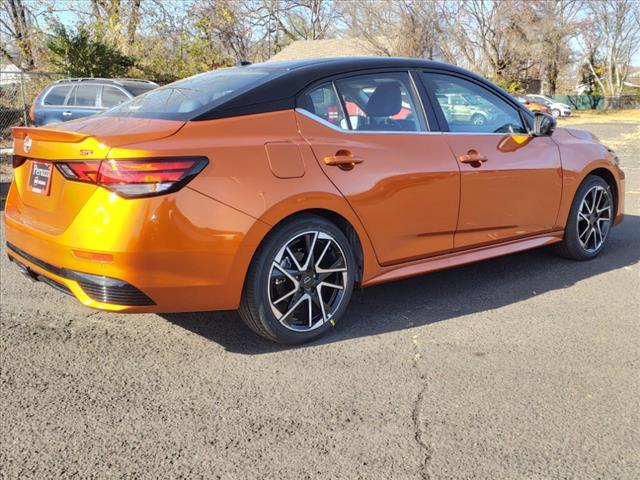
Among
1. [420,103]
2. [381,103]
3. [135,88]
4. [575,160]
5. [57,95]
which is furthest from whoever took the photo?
[57,95]

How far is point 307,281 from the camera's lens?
11.8 ft

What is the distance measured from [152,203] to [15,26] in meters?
28.9

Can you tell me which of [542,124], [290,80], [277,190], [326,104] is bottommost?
[277,190]

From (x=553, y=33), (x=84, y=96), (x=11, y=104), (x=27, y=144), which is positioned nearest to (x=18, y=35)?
(x=11, y=104)

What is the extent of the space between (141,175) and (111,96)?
11.4 m

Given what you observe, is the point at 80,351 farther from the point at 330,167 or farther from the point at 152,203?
the point at 330,167

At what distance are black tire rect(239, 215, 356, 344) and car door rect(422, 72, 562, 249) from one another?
101 centimetres

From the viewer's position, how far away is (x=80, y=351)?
350 centimetres

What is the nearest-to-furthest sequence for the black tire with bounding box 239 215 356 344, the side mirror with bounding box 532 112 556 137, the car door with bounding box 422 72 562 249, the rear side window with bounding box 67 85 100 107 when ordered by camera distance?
the black tire with bounding box 239 215 356 344 < the car door with bounding box 422 72 562 249 < the side mirror with bounding box 532 112 556 137 < the rear side window with bounding box 67 85 100 107

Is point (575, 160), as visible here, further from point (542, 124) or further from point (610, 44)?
point (610, 44)

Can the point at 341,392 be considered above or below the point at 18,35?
below

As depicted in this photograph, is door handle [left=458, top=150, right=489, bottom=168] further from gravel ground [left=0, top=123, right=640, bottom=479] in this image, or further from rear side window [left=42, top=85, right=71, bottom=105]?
rear side window [left=42, top=85, right=71, bottom=105]

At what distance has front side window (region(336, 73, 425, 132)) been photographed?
3.83 meters

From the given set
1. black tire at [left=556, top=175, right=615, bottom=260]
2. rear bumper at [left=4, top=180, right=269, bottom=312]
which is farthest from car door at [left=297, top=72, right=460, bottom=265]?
black tire at [left=556, top=175, right=615, bottom=260]
